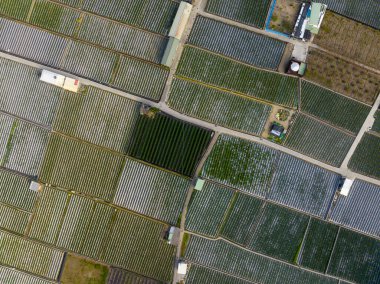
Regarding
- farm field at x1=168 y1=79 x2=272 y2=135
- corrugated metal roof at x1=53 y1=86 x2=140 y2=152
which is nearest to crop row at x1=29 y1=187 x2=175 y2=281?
corrugated metal roof at x1=53 y1=86 x2=140 y2=152

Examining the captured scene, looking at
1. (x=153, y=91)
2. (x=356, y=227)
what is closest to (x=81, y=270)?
(x=153, y=91)

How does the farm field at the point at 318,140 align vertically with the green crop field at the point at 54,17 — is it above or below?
below

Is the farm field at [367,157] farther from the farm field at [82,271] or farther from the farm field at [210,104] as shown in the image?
the farm field at [82,271]

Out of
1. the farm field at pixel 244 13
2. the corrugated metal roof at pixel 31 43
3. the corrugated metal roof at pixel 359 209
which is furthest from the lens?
the corrugated metal roof at pixel 359 209

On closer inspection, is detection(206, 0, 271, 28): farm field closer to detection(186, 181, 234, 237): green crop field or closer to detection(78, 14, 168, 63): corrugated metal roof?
detection(78, 14, 168, 63): corrugated metal roof

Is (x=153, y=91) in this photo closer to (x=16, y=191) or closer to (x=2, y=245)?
(x=16, y=191)

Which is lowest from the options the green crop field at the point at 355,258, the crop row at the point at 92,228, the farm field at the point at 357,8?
the crop row at the point at 92,228

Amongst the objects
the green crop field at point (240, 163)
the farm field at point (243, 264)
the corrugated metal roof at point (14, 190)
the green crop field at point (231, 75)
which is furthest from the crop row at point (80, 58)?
the farm field at point (243, 264)
